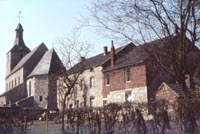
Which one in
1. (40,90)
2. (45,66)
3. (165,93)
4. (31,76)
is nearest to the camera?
(165,93)

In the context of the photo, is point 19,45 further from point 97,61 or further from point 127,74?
point 127,74

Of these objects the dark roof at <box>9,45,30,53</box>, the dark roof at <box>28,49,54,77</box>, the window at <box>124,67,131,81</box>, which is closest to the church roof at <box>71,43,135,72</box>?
the window at <box>124,67,131,81</box>

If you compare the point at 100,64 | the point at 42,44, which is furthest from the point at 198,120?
the point at 42,44

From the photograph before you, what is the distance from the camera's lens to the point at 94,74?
58.8 meters

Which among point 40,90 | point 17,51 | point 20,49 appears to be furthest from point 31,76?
point 20,49

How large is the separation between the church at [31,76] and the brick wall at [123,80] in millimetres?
11223

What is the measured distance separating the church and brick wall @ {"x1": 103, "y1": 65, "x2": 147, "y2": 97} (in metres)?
11.2

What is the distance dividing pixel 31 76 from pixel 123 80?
35.4 meters

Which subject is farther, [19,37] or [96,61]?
[19,37]

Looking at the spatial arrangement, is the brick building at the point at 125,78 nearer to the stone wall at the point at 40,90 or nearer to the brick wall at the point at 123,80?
the brick wall at the point at 123,80

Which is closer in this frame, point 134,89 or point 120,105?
point 120,105

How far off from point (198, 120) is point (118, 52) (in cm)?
3958

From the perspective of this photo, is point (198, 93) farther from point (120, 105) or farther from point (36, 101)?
point (36, 101)

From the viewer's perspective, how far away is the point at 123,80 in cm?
5125
